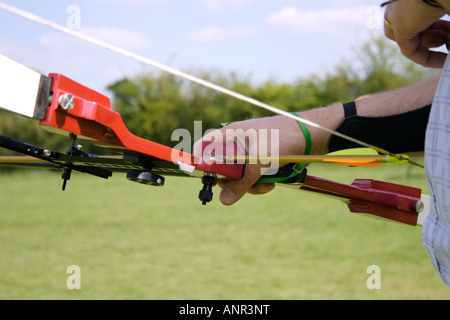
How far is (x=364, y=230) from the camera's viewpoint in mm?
8508

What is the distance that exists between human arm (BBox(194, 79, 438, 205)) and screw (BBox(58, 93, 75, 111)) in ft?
1.16

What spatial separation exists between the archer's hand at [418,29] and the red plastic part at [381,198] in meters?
0.56

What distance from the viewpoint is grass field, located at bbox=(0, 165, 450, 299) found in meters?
5.69

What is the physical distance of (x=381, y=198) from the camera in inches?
64.2

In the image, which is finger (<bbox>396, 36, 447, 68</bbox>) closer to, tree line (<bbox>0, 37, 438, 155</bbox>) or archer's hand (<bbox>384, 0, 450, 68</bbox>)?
archer's hand (<bbox>384, 0, 450, 68</bbox>)

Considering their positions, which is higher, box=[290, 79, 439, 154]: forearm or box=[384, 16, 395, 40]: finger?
box=[384, 16, 395, 40]: finger

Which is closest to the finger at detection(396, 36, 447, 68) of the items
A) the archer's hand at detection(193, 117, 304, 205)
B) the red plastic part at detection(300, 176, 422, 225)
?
the archer's hand at detection(193, 117, 304, 205)

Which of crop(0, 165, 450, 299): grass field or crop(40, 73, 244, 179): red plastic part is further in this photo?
crop(0, 165, 450, 299): grass field

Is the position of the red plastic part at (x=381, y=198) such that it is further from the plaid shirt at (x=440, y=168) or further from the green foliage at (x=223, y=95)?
the green foliage at (x=223, y=95)

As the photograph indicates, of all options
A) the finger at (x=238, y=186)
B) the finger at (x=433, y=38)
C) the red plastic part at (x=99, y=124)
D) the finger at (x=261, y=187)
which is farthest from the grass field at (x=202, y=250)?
the finger at (x=433, y=38)

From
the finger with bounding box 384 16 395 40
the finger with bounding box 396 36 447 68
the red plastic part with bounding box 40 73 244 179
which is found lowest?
the red plastic part with bounding box 40 73 244 179

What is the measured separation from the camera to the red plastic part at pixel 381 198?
5.31 feet

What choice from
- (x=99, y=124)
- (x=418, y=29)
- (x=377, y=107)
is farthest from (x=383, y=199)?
(x=99, y=124)

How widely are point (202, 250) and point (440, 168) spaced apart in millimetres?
6727
